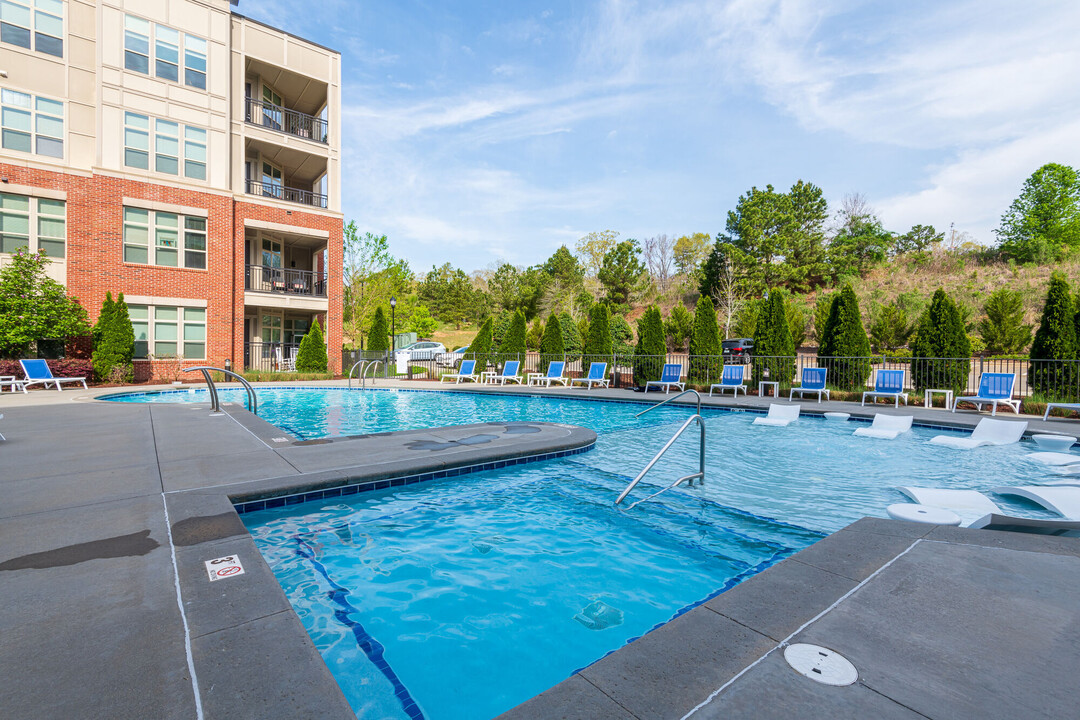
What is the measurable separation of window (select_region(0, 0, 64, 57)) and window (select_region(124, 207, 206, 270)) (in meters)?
5.59

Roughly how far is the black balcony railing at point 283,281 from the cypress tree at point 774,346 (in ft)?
55.8

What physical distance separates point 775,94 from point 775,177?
79.2 ft

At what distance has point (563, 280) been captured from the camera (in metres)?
45.6

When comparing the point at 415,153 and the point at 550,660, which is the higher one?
the point at 415,153

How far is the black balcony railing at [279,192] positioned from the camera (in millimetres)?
20062

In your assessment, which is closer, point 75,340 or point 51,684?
point 51,684

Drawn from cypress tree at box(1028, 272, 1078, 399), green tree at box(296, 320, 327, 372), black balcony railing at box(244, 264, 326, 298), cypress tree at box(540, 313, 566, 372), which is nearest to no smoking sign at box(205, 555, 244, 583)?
cypress tree at box(1028, 272, 1078, 399)

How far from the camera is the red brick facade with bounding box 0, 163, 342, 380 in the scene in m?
16.1

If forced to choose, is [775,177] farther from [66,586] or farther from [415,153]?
[66,586]

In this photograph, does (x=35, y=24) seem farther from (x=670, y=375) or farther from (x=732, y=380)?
(x=732, y=380)

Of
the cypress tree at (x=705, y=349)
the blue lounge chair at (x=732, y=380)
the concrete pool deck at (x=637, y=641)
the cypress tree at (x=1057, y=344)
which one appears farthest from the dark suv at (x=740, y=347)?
the concrete pool deck at (x=637, y=641)

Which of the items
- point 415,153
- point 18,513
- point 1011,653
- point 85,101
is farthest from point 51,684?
point 85,101

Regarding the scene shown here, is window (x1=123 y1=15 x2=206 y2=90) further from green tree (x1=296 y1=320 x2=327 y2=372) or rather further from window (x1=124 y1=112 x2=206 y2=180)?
green tree (x1=296 y1=320 x2=327 y2=372)

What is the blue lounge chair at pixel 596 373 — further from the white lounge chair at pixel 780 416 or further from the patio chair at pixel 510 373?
the white lounge chair at pixel 780 416
